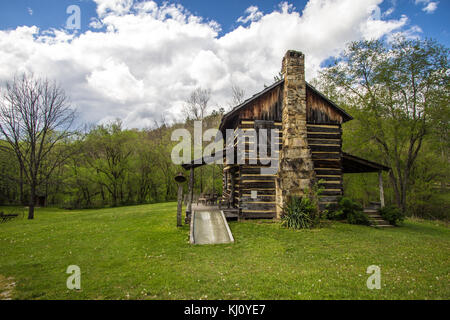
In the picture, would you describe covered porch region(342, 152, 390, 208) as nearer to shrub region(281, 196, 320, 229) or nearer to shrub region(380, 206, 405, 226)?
shrub region(380, 206, 405, 226)

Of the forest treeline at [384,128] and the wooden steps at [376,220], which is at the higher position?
the forest treeline at [384,128]

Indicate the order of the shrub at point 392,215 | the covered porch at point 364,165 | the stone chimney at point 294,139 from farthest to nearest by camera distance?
the covered porch at point 364,165 < the shrub at point 392,215 < the stone chimney at point 294,139

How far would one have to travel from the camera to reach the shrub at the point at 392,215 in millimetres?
11695

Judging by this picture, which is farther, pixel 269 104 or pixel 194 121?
pixel 194 121

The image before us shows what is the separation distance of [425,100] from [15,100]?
3221cm

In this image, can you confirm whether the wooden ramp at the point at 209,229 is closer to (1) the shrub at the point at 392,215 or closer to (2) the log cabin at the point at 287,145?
(2) the log cabin at the point at 287,145

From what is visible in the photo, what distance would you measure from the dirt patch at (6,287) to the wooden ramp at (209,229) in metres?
4.82

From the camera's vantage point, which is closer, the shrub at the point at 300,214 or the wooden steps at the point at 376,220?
the shrub at the point at 300,214

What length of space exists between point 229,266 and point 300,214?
5651mm

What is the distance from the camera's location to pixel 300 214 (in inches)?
396

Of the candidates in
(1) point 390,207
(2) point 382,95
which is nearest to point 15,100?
(1) point 390,207

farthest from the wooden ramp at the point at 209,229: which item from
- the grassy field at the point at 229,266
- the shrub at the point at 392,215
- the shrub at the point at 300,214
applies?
the shrub at the point at 392,215
